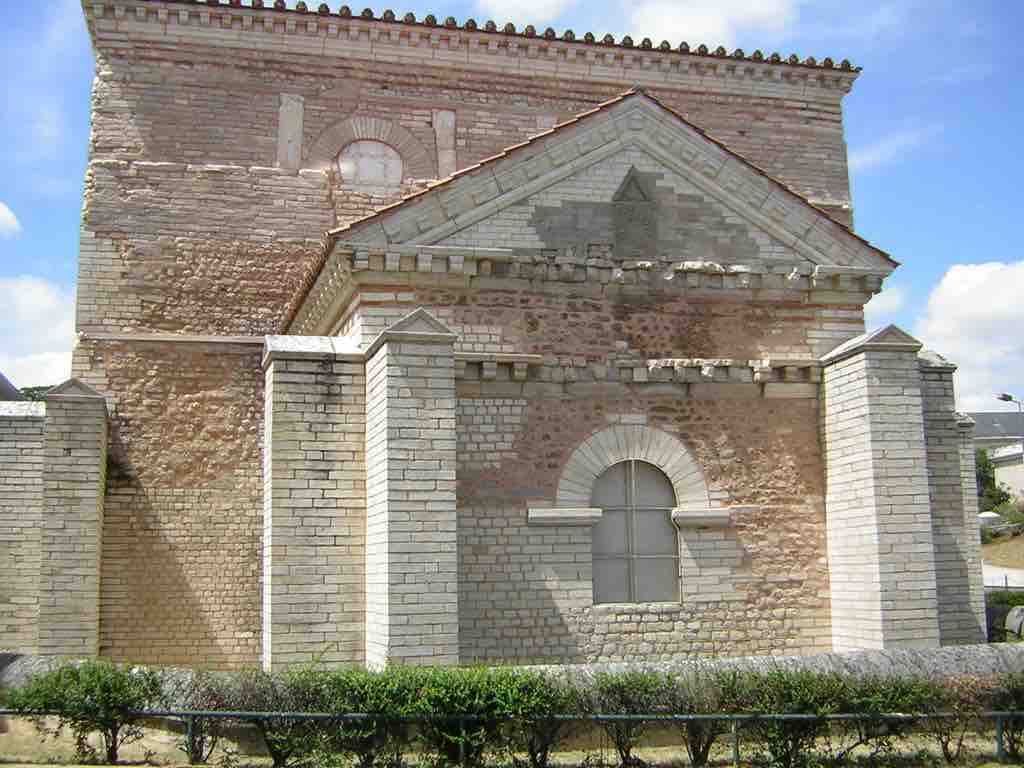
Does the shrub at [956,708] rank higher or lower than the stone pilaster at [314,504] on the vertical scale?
lower

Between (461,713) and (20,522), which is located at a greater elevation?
(20,522)

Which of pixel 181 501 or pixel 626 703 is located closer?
pixel 626 703

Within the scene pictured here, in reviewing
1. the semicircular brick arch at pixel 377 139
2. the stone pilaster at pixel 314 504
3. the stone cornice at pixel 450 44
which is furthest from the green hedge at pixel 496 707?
the stone cornice at pixel 450 44

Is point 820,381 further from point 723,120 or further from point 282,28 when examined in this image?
point 282,28

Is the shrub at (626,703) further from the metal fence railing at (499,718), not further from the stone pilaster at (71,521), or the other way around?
the stone pilaster at (71,521)

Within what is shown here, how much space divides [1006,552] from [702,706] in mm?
37165

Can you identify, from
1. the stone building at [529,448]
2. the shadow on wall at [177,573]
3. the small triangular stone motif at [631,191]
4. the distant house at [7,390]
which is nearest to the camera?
the stone building at [529,448]

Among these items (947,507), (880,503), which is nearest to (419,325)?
(880,503)

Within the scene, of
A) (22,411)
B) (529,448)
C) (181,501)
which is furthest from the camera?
(181,501)

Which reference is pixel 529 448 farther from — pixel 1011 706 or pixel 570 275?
pixel 1011 706

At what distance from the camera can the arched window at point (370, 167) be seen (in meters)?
18.2

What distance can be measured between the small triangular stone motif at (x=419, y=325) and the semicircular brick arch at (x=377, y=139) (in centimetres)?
800

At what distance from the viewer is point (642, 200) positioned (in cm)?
1281

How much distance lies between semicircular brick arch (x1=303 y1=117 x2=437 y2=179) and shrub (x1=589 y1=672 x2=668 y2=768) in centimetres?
1164
